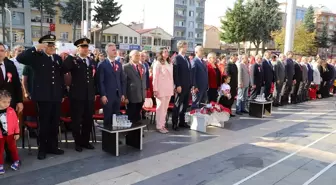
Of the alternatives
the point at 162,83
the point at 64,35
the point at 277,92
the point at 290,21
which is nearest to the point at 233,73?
the point at 277,92

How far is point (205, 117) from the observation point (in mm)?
6242

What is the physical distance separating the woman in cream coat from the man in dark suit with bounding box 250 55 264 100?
11.3 feet

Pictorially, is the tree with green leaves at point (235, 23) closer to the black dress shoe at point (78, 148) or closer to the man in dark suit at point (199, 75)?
the man in dark suit at point (199, 75)

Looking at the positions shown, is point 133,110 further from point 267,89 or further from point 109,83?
point 267,89

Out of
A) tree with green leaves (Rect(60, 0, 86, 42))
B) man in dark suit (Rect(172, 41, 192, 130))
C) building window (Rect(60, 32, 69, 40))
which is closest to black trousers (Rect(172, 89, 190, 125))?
man in dark suit (Rect(172, 41, 192, 130))

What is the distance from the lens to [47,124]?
443 centimetres

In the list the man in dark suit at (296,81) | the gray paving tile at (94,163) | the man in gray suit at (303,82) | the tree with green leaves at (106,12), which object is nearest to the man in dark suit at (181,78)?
the gray paving tile at (94,163)

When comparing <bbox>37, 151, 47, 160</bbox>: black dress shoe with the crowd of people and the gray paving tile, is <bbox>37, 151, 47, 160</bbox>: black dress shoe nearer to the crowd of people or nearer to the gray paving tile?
the crowd of people

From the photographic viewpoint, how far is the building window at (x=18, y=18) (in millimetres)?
39625

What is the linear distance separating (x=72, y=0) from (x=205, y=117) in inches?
1481

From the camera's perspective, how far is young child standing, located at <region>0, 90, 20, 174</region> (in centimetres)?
384

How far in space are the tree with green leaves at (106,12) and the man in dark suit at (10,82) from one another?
35532 mm

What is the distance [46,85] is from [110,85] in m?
1.04

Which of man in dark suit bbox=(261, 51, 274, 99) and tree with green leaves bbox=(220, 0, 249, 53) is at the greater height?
tree with green leaves bbox=(220, 0, 249, 53)
